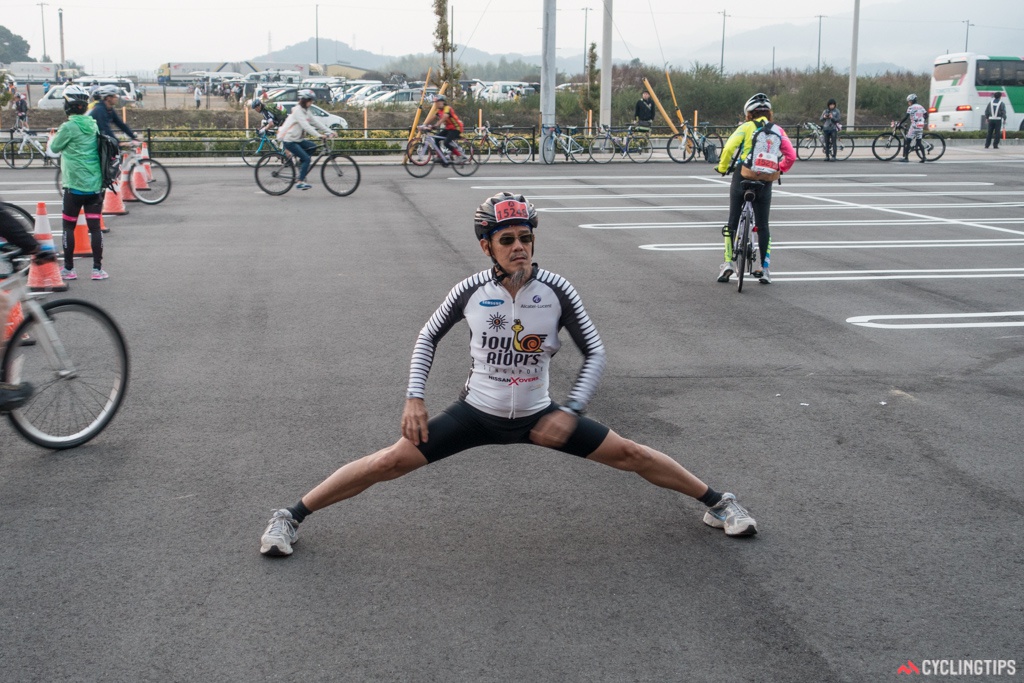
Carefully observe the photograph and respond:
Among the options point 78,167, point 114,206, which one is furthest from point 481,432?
point 114,206

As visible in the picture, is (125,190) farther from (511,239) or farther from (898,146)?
(898,146)

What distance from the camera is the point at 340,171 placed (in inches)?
778

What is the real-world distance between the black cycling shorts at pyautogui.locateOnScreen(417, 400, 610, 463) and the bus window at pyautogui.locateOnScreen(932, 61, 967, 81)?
45.9 meters

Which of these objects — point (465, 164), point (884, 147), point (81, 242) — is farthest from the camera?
point (884, 147)

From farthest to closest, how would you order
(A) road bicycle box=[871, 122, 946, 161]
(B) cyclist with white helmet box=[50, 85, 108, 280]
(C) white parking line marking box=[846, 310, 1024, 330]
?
1. (A) road bicycle box=[871, 122, 946, 161]
2. (B) cyclist with white helmet box=[50, 85, 108, 280]
3. (C) white parking line marking box=[846, 310, 1024, 330]

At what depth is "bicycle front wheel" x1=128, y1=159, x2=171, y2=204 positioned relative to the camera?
1836cm

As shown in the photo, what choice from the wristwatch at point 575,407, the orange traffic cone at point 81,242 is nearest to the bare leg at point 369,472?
the wristwatch at point 575,407

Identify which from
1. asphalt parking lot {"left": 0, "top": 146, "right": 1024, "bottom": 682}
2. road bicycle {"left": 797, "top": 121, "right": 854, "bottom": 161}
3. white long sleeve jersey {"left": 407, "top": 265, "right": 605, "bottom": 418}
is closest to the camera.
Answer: asphalt parking lot {"left": 0, "top": 146, "right": 1024, "bottom": 682}

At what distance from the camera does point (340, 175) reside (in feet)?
65.0

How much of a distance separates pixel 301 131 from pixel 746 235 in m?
10.9

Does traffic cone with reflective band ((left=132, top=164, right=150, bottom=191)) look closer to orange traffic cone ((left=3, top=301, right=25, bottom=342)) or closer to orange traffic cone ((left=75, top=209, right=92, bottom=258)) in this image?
orange traffic cone ((left=75, top=209, right=92, bottom=258))

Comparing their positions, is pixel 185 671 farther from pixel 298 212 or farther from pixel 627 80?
pixel 627 80

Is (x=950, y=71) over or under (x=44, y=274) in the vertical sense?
over

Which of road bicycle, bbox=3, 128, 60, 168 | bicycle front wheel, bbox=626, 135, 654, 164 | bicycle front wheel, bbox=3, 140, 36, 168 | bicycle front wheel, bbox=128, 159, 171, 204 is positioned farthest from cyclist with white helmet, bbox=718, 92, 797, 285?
bicycle front wheel, bbox=3, 140, 36, 168
